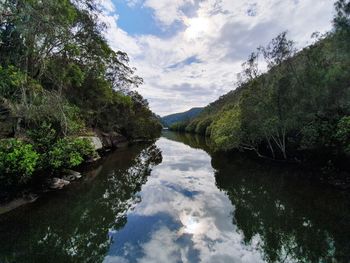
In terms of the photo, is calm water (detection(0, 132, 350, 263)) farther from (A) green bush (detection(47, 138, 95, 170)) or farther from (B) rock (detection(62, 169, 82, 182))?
(A) green bush (detection(47, 138, 95, 170))

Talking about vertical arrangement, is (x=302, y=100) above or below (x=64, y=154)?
above

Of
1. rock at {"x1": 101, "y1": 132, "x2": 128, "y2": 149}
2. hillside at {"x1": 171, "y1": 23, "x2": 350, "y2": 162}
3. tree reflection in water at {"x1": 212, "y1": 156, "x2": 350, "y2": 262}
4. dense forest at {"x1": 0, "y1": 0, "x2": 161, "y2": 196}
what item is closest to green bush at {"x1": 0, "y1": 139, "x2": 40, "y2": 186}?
dense forest at {"x1": 0, "y1": 0, "x2": 161, "y2": 196}

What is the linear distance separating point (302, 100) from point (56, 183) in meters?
16.6

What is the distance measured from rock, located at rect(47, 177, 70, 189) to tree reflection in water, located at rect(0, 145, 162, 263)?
53cm

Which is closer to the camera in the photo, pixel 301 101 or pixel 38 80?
pixel 38 80

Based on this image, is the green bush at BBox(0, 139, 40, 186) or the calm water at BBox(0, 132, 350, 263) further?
the green bush at BBox(0, 139, 40, 186)

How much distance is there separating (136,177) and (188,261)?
9.63 meters

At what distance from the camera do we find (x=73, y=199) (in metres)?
10.1

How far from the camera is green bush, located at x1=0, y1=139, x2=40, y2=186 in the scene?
328 inches

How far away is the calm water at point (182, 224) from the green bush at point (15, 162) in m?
1.26

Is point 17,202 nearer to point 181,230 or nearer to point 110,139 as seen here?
point 181,230

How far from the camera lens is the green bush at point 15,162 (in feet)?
27.4

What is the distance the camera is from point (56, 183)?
11602 mm

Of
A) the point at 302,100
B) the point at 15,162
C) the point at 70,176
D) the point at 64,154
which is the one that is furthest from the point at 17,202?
the point at 302,100
